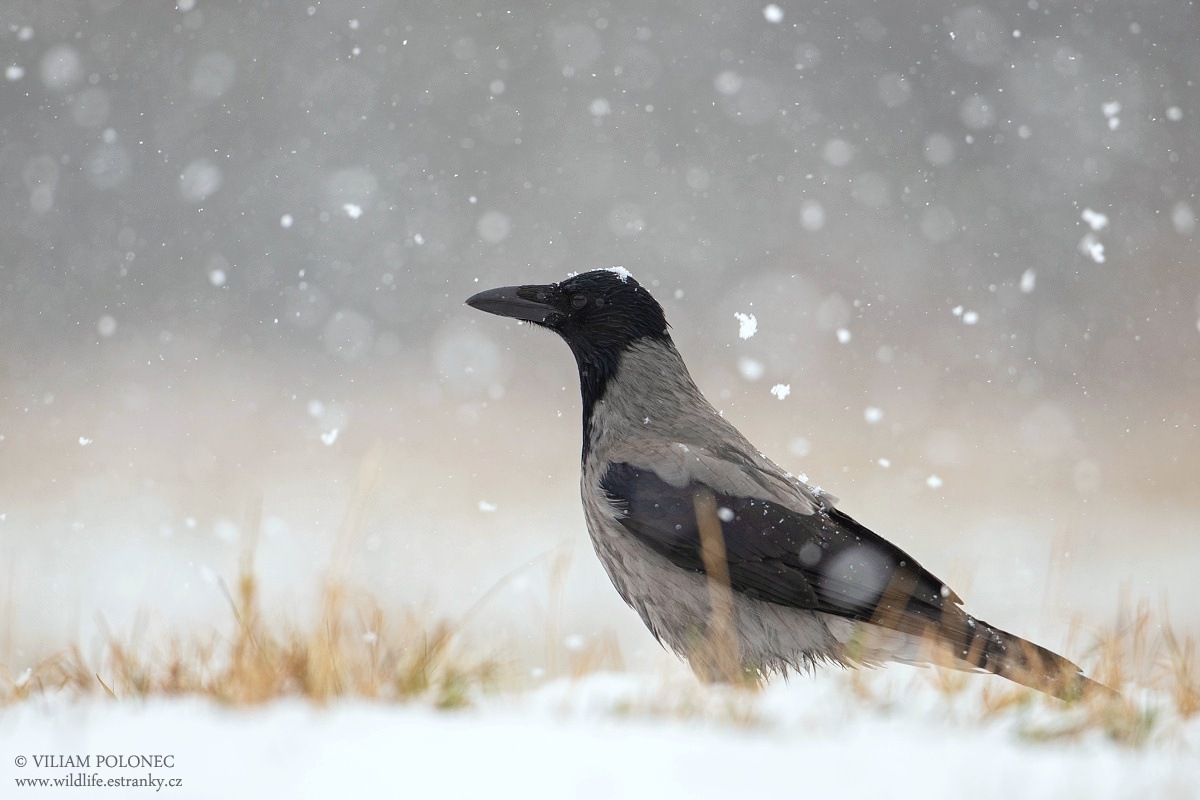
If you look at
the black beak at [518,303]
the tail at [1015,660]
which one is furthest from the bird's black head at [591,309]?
the tail at [1015,660]

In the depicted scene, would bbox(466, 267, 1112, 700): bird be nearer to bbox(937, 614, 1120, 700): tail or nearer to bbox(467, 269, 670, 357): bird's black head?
bbox(937, 614, 1120, 700): tail

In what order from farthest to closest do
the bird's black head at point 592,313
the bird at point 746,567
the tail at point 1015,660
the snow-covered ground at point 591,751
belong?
the bird's black head at point 592,313 < the bird at point 746,567 < the tail at point 1015,660 < the snow-covered ground at point 591,751

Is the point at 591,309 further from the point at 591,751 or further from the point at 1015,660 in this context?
the point at 591,751

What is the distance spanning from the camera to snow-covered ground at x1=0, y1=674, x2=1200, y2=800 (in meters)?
2.09

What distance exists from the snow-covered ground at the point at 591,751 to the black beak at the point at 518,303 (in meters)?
2.50

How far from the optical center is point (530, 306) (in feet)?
16.2

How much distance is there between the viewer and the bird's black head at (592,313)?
15.8 feet

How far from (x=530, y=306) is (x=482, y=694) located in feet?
8.09

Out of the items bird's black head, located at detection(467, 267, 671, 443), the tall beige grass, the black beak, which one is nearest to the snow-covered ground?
the tall beige grass

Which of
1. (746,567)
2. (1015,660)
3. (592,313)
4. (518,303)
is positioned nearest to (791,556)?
(746,567)

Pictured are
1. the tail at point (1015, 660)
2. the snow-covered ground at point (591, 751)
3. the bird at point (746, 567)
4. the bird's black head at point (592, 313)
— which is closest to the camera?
the snow-covered ground at point (591, 751)

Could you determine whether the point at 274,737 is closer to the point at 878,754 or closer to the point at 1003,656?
the point at 878,754

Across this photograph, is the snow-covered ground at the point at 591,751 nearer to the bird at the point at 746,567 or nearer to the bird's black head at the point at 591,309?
the bird at the point at 746,567

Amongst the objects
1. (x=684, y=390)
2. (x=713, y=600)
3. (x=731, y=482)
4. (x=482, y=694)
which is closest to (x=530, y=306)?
(x=684, y=390)
